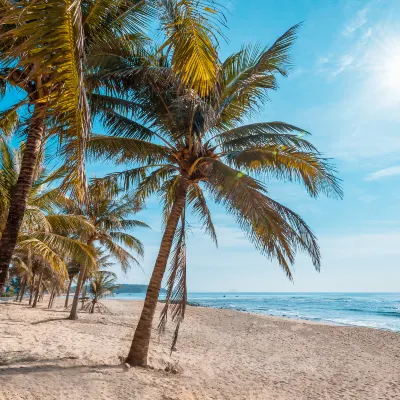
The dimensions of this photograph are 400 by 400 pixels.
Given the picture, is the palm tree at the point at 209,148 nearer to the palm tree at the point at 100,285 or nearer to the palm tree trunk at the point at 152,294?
the palm tree trunk at the point at 152,294

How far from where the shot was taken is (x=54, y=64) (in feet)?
9.38

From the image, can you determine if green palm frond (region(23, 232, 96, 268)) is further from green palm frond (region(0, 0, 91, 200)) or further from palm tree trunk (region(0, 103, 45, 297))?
green palm frond (region(0, 0, 91, 200))

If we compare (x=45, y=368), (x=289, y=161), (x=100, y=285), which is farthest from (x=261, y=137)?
(x=100, y=285)

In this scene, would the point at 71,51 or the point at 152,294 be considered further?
the point at 152,294

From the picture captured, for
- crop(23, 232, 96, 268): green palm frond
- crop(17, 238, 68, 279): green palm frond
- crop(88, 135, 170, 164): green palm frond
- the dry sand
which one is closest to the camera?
the dry sand

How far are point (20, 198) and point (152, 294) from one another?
11.8 ft

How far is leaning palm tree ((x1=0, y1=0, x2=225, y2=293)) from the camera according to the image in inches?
95.8

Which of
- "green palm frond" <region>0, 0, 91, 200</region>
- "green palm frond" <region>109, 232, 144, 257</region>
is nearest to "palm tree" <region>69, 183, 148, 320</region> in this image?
"green palm frond" <region>109, 232, 144, 257</region>

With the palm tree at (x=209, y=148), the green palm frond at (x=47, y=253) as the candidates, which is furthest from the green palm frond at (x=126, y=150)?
the green palm frond at (x=47, y=253)

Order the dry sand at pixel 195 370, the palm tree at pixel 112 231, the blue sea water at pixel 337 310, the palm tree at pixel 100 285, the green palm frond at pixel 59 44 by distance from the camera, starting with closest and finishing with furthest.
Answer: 1. the green palm frond at pixel 59 44
2. the dry sand at pixel 195 370
3. the palm tree at pixel 112 231
4. the palm tree at pixel 100 285
5. the blue sea water at pixel 337 310

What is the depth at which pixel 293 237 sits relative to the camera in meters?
6.08

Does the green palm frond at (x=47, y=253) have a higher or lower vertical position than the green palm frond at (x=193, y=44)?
lower

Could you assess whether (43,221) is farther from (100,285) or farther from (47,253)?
(100,285)

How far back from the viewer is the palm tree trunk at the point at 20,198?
434cm
